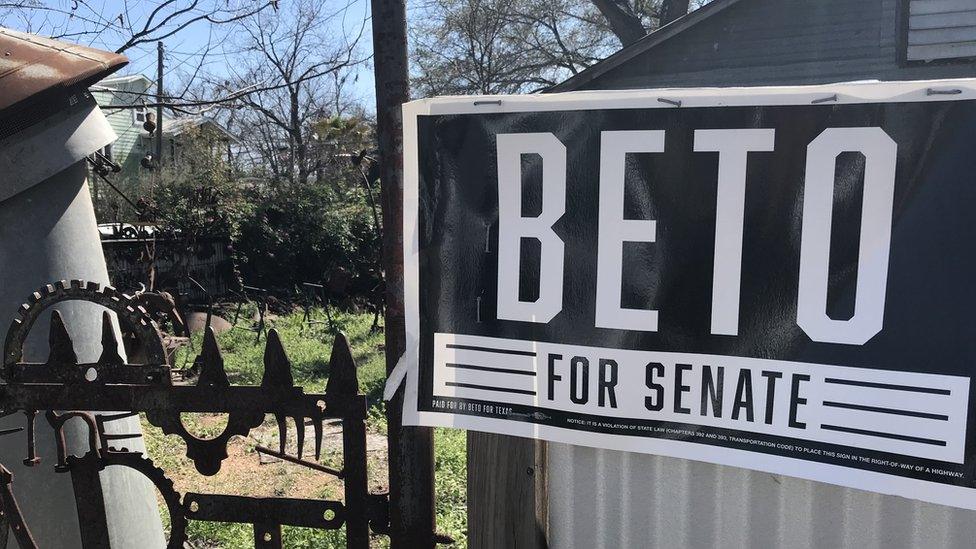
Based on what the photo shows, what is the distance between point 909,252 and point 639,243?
0.54 metres

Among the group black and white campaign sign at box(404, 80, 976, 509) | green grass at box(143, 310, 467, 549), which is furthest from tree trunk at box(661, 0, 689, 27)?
Answer: black and white campaign sign at box(404, 80, 976, 509)

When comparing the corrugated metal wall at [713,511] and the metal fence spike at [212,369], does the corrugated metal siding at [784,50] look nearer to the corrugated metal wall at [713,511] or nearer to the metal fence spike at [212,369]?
the corrugated metal wall at [713,511]

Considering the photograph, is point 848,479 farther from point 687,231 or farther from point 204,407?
point 204,407

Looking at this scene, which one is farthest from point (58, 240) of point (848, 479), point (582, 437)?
point (848, 479)

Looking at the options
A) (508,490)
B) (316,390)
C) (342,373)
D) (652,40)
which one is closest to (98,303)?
(342,373)

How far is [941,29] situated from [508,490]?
A: 9444mm

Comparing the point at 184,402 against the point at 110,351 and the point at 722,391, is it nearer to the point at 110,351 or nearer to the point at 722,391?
the point at 110,351

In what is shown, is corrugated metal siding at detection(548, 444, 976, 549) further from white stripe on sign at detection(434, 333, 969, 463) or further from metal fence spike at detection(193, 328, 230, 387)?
metal fence spike at detection(193, 328, 230, 387)

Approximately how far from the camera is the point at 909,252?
1384 millimetres

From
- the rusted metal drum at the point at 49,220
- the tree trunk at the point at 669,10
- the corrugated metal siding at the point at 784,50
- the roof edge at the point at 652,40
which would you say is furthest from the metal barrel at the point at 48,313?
the tree trunk at the point at 669,10

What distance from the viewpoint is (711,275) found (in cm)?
152

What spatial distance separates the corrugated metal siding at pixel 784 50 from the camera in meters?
8.90

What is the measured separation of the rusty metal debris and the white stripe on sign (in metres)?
0.30

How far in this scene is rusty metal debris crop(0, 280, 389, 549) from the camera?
5.23 ft
